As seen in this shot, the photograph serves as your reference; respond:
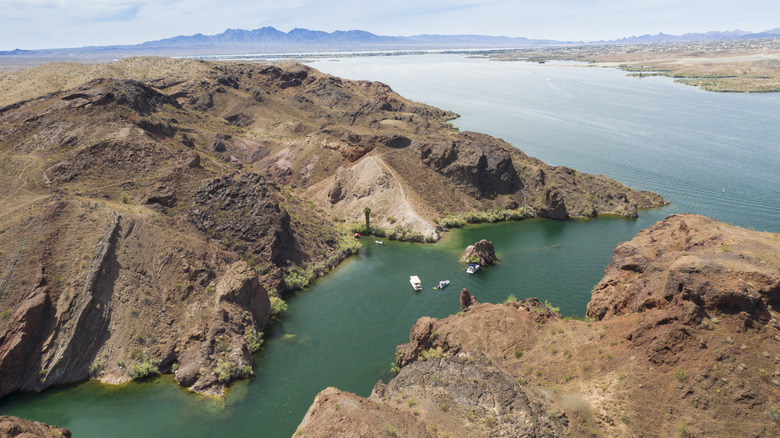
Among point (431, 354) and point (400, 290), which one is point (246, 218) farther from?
point (431, 354)

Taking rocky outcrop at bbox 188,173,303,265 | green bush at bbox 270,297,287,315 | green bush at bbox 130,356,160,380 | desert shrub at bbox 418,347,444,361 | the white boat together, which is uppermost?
rocky outcrop at bbox 188,173,303,265

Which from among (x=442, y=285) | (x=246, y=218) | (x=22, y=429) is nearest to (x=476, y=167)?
(x=442, y=285)

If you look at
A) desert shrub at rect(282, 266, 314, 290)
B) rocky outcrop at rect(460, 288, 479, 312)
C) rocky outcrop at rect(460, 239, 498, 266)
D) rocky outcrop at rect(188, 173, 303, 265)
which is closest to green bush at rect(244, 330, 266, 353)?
desert shrub at rect(282, 266, 314, 290)

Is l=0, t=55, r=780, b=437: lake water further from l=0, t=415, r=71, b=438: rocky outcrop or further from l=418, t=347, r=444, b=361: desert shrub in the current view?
l=0, t=415, r=71, b=438: rocky outcrop

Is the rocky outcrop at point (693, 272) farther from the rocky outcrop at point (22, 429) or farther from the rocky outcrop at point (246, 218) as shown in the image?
the rocky outcrop at point (22, 429)

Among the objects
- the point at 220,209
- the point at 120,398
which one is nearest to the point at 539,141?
the point at 220,209

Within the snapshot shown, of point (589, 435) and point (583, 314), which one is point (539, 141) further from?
point (589, 435)
